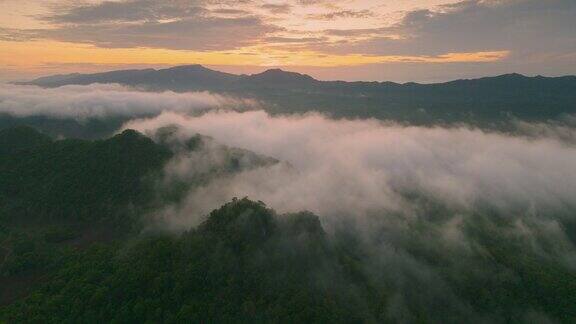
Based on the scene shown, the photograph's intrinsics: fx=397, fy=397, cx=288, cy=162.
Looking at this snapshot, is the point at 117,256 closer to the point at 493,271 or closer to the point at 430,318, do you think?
the point at 430,318

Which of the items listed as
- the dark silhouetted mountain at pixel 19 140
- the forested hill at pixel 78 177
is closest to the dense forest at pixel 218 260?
the forested hill at pixel 78 177

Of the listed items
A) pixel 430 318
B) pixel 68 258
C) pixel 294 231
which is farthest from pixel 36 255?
pixel 430 318

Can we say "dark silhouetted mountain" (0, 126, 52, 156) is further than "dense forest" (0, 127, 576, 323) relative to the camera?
Yes

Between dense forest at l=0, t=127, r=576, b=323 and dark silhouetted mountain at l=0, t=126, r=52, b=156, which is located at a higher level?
dark silhouetted mountain at l=0, t=126, r=52, b=156

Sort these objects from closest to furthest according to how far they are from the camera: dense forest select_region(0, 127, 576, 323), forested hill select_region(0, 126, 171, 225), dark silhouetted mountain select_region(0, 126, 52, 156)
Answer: dense forest select_region(0, 127, 576, 323) → forested hill select_region(0, 126, 171, 225) → dark silhouetted mountain select_region(0, 126, 52, 156)

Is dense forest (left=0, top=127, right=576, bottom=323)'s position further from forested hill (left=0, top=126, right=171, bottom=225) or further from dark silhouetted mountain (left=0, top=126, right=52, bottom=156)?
dark silhouetted mountain (left=0, top=126, right=52, bottom=156)

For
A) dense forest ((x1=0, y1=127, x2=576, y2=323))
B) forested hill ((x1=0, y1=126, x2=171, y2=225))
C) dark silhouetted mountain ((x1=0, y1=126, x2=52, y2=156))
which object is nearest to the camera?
dense forest ((x1=0, y1=127, x2=576, y2=323))

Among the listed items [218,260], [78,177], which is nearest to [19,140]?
[78,177]

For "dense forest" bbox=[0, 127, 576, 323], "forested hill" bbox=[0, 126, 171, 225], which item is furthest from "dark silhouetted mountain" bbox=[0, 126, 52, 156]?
"dense forest" bbox=[0, 127, 576, 323]

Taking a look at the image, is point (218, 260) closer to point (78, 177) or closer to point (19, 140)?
point (78, 177)
